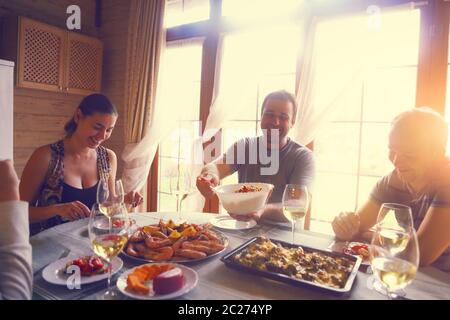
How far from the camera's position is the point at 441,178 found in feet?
4.06

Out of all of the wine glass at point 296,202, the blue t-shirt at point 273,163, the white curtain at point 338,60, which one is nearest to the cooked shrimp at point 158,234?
the wine glass at point 296,202

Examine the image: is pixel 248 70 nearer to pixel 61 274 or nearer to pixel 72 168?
pixel 72 168

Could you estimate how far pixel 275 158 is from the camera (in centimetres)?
216

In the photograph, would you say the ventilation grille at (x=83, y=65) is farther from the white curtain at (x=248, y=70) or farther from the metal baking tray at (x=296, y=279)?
the metal baking tray at (x=296, y=279)

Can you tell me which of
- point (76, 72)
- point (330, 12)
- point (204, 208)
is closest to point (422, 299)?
point (330, 12)

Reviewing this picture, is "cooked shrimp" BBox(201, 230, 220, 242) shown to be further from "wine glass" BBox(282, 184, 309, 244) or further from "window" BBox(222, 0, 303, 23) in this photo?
"window" BBox(222, 0, 303, 23)

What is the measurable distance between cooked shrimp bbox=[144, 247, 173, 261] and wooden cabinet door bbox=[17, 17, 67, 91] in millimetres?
2537

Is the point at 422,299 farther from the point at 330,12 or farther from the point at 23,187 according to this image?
the point at 330,12

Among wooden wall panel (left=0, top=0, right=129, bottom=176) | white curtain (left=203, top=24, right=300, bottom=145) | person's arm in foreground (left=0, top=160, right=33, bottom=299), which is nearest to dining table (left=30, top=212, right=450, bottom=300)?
person's arm in foreground (left=0, top=160, right=33, bottom=299)

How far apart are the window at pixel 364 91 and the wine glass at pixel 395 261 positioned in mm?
1615

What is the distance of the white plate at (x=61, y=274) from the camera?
2.83ft

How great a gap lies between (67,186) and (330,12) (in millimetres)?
Result: 2171

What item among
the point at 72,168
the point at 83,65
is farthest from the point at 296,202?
the point at 83,65

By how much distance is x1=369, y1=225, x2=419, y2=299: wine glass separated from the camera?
749 mm
